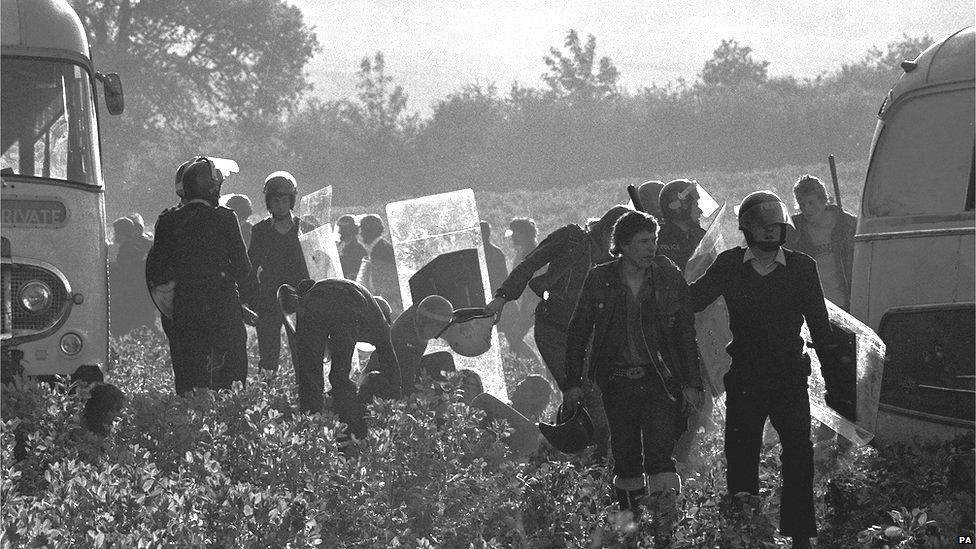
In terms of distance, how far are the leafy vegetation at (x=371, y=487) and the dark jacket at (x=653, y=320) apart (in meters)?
0.56

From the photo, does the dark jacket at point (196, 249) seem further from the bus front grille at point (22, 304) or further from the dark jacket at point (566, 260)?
the dark jacket at point (566, 260)

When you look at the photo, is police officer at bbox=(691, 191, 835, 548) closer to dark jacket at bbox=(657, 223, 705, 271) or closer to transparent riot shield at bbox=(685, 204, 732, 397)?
transparent riot shield at bbox=(685, 204, 732, 397)

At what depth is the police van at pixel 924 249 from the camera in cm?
874

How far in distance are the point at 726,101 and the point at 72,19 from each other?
3686cm

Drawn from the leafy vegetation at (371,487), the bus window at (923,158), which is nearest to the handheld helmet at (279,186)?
the leafy vegetation at (371,487)

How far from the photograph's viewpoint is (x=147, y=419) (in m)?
8.82

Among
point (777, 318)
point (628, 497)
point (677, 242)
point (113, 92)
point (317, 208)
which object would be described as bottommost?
point (628, 497)

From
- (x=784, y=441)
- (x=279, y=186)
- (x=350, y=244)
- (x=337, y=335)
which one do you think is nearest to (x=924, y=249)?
(x=784, y=441)

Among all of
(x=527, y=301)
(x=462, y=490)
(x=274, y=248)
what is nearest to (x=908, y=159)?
(x=462, y=490)

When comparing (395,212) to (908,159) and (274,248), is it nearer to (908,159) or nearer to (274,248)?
(274,248)

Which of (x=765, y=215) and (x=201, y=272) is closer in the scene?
(x=765, y=215)

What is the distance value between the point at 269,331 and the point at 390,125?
40.3 m

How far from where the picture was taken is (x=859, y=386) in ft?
24.8

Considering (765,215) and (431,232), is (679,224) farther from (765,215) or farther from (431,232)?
(431,232)
